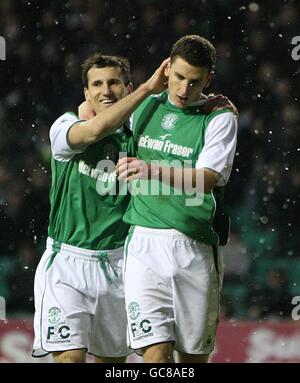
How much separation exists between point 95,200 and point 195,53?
79cm

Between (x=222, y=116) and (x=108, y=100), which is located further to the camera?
(x=108, y=100)

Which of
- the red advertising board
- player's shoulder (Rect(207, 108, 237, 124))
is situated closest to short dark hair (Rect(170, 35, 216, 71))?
player's shoulder (Rect(207, 108, 237, 124))

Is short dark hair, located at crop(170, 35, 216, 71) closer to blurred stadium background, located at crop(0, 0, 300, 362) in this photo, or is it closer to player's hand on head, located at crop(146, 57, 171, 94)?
player's hand on head, located at crop(146, 57, 171, 94)

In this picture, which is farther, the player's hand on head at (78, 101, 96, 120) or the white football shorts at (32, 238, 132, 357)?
the player's hand on head at (78, 101, 96, 120)

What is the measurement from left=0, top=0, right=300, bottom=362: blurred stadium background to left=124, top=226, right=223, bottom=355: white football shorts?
1.98 m

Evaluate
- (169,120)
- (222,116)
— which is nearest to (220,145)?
(222,116)

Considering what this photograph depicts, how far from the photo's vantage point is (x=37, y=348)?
4695mm

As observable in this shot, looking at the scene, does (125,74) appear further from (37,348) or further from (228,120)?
(37,348)

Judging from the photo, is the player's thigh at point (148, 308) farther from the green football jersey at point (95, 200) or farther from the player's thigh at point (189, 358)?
the green football jersey at point (95, 200)

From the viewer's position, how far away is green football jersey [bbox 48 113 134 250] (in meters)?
4.72

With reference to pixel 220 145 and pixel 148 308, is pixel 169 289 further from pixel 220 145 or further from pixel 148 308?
pixel 220 145

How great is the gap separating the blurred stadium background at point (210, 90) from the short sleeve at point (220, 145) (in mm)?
1977

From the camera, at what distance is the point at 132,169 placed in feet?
14.1

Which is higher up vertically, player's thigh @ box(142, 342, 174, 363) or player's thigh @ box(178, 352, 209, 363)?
player's thigh @ box(142, 342, 174, 363)
